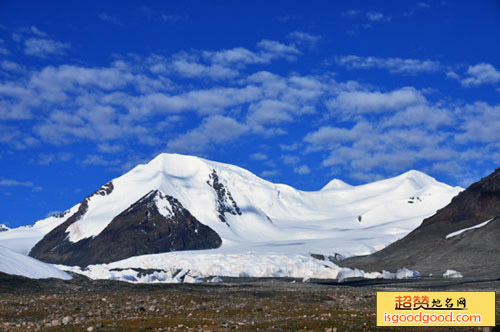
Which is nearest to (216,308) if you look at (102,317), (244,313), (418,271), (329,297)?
(244,313)

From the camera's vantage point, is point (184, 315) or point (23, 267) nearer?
point (184, 315)

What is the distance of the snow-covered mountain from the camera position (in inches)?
4139

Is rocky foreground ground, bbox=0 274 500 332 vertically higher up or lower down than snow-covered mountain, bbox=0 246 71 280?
lower down

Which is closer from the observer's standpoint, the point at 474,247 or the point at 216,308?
the point at 216,308

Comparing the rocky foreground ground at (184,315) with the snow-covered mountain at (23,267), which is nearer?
the rocky foreground ground at (184,315)

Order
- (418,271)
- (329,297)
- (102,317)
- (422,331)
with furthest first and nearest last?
(418,271) → (329,297) → (102,317) → (422,331)

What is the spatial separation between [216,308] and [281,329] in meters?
19.4

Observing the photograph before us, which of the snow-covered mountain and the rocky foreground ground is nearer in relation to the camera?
the rocky foreground ground

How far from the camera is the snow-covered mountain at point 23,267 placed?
345ft

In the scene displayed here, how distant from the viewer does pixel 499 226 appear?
179 meters

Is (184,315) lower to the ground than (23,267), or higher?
lower

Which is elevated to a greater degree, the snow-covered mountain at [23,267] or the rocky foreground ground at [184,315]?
the snow-covered mountain at [23,267]

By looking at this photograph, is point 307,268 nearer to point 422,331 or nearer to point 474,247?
point 474,247

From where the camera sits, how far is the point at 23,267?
362 feet
